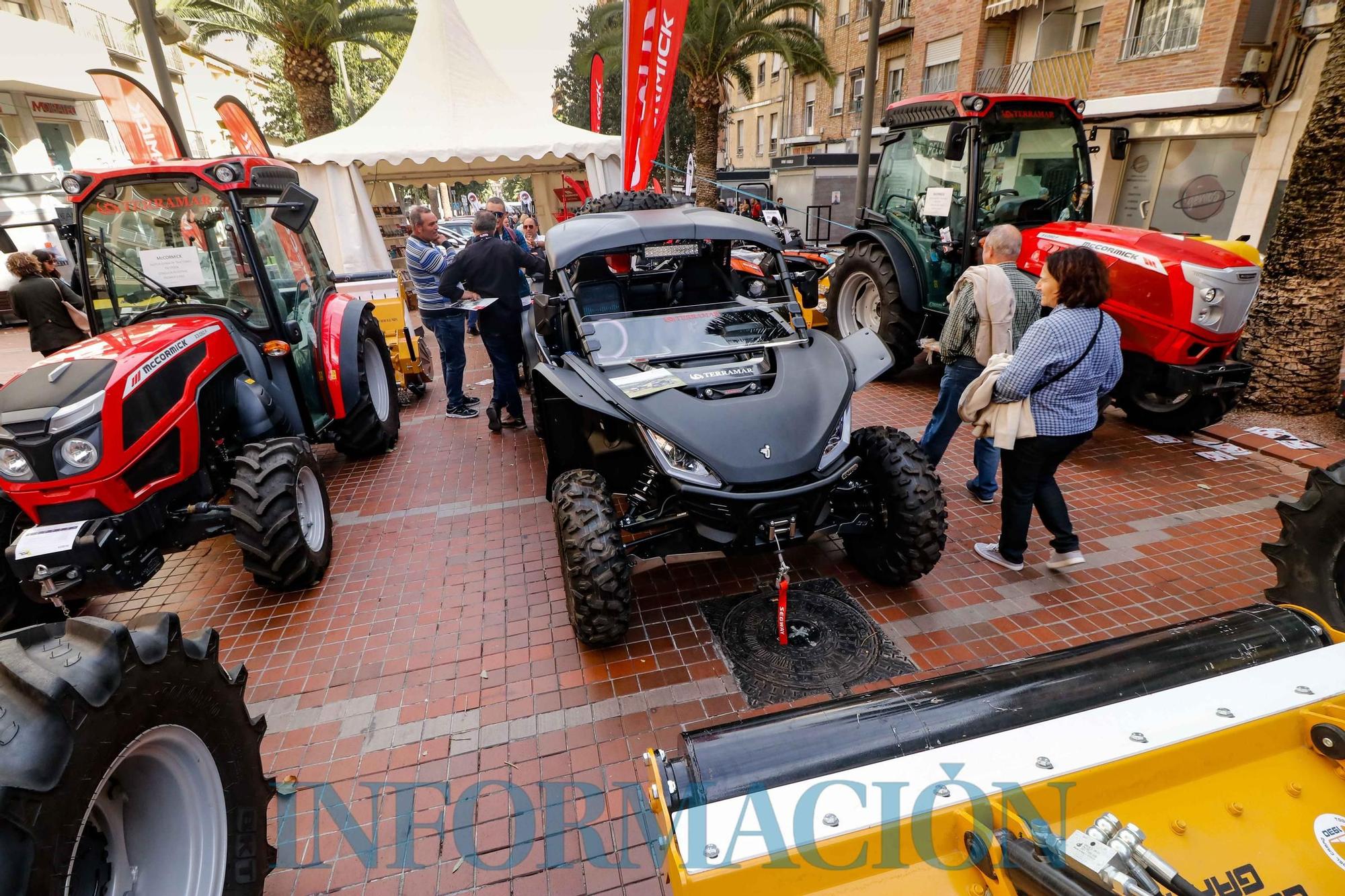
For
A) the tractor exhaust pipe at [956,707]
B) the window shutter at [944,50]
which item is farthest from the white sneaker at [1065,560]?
the window shutter at [944,50]

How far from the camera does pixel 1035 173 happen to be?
20.6ft

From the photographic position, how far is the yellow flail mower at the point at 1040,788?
3.88ft

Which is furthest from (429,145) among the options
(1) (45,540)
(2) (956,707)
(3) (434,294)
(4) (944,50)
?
(4) (944,50)

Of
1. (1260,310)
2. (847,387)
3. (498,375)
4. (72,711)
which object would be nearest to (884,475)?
(847,387)

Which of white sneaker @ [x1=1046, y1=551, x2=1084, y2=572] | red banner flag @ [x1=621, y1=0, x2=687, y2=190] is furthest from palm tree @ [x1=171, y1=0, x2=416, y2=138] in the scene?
white sneaker @ [x1=1046, y1=551, x2=1084, y2=572]

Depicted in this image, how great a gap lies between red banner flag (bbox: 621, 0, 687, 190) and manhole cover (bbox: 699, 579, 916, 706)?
255 inches

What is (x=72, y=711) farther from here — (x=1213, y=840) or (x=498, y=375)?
(x=498, y=375)

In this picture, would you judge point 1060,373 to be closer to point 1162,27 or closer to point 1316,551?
point 1316,551

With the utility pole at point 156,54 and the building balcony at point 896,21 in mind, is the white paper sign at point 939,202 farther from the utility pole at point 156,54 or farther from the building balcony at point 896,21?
the building balcony at point 896,21

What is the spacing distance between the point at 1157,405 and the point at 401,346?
736 cm

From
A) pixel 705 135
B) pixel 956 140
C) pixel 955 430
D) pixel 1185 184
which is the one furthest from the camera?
pixel 705 135

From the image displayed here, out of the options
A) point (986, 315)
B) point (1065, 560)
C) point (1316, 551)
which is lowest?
point (1065, 560)

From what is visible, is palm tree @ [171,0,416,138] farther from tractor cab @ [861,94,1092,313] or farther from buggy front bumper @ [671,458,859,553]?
buggy front bumper @ [671,458,859,553]

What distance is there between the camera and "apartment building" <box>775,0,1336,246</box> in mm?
10320
